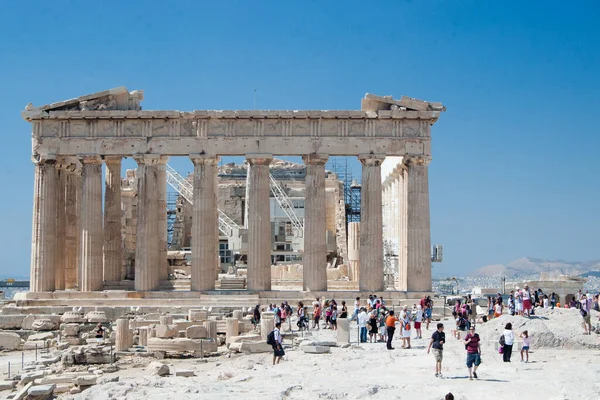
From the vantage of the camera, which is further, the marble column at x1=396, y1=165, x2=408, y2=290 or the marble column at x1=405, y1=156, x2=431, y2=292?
the marble column at x1=396, y1=165, x2=408, y2=290

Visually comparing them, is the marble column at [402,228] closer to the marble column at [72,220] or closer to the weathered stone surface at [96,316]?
the weathered stone surface at [96,316]

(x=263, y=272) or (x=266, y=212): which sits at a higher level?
(x=266, y=212)

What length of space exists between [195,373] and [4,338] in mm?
13556

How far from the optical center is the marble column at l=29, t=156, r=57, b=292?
47969mm

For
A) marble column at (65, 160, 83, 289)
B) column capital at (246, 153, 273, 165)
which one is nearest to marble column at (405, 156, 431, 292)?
column capital at (246, 153, 273, 165)

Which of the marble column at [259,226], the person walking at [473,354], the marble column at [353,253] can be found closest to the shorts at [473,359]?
the person walking at [473,354]

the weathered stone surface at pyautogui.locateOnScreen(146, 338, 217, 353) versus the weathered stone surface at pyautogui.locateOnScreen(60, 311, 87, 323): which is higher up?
the weathered stone surface at pyautogui.locateOnScreen(60, 311, 87, 323)

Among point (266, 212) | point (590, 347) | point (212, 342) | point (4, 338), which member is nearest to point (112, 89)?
point (266, 212)

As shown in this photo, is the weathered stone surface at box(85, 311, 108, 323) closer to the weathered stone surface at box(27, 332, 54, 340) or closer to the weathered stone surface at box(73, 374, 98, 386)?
the weathered stone surface at box(27, 332, 54, 340)

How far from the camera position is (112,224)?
166ft

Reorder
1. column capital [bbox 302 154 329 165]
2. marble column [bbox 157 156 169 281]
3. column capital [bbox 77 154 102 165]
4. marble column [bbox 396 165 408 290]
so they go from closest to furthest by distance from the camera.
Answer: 1. column capital [bbox 302 154 329 165]
2. column capital [bbox 77 154 102 165]
3. marble column [bbox 396 165 408 290]
4. marble column [bbox 157 156 169 281]

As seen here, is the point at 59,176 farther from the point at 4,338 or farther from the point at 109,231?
the point at 4,338

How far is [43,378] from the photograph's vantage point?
27969mm

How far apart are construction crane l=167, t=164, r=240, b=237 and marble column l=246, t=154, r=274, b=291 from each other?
22.0 m
